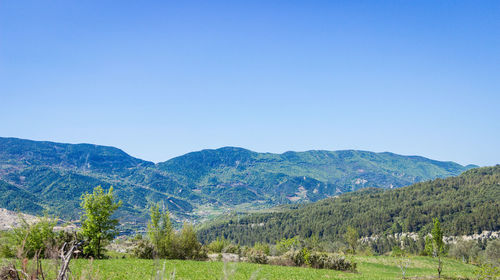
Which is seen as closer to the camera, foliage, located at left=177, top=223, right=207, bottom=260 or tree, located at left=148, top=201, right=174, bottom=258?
tree, located at left=148, top=201, right=174, bottom=258

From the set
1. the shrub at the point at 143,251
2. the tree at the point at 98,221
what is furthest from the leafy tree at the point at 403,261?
the tree at the point at 98,221

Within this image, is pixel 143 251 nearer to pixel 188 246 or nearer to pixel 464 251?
pixel 188 246

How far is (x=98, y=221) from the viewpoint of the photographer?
3722 cm

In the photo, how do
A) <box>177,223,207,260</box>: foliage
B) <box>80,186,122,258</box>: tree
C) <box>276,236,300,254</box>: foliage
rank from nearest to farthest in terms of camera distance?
<box>80,186,122,258</box>: tree < <box>177,223,207,260</box>: foliage < <box>276,236,300,254</box>: foliage

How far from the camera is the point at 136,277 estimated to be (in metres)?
22.9

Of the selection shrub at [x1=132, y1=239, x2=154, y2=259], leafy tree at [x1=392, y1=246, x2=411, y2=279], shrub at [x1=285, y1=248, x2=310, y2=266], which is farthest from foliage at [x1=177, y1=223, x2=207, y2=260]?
leafy tree at [x1=392, y1=246, x2=411, y2=279]

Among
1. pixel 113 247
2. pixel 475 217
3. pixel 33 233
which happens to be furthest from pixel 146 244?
pixel 475 217

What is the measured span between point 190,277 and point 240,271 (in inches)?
268

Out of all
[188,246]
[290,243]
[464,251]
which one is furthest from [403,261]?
[464,251]

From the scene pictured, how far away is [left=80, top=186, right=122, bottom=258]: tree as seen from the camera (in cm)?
3616

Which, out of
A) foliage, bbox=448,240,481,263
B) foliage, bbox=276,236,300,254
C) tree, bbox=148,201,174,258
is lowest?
foliage, bbox=448,240,481,263

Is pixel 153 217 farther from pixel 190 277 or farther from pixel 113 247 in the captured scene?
pixel 113 247

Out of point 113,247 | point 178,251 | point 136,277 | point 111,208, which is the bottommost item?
point 113,247

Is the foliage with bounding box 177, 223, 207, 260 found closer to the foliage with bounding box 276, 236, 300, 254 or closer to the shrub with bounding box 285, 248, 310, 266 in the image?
the shrub with bounding box 285, 248, 310, 266
